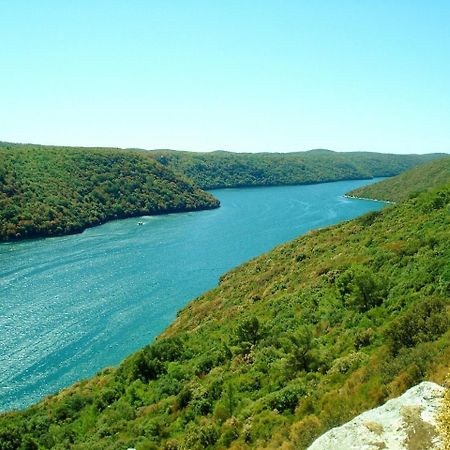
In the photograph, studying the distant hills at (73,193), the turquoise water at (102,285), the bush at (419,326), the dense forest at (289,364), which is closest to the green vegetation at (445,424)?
the dense forest at (289,364)

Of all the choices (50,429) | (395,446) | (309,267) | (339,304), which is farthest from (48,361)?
(395,446)

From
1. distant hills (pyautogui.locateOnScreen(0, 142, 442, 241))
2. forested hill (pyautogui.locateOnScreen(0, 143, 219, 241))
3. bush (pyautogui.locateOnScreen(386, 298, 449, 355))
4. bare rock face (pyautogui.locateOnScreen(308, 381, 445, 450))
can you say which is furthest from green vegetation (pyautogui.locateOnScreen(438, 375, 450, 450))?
distant hills (pyautogui.locateOnScreen(0, 142, 442, 241))

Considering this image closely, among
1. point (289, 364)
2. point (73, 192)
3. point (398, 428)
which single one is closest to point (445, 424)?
point (398, 428)

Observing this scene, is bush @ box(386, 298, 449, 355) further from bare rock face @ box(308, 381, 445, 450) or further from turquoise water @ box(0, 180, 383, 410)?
turquoise water @ box(0, 180, 383, 410)

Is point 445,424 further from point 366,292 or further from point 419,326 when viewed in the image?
point 366,292

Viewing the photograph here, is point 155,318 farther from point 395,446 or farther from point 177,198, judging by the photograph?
point 177,198
